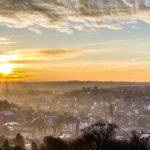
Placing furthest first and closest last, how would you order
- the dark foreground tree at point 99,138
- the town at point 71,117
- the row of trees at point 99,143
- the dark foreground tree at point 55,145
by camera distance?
the town at point 71,117
the dark foreground tree at point 55,145
the dark foreground tree at point 99,138
the row of trees at point 99,143

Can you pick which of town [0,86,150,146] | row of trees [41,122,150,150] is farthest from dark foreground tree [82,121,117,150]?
town [0,86,150,146]

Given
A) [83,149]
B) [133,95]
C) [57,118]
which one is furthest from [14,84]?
[83,149]

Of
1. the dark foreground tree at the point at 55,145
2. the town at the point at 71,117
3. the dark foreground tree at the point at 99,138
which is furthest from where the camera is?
the town at the point at 71,117

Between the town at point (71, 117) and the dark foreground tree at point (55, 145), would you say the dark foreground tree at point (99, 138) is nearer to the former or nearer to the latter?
the dark foreground tree at point (55, 145)

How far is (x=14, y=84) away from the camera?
595ft

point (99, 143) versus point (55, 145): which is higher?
point (99, 143)

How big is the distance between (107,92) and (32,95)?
43.6m

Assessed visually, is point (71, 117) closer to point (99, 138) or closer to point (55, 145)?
point (55, 145)

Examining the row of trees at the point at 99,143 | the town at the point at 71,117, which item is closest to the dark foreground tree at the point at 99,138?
the row of trees at the point at 99,143

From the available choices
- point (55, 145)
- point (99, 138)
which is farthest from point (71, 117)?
point (99, 138)

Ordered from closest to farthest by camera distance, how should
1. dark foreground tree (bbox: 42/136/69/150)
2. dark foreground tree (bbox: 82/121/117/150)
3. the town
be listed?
dark foreground tree (bbox: 82/121/117/150)
dark foreground tree (bbox: 42/136/69/150)
the town

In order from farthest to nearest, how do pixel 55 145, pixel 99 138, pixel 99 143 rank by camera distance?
pixel 55 145 → pixel 99 138 → pixel 99 143

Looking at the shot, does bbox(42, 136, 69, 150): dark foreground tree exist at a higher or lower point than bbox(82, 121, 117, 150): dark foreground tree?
lower

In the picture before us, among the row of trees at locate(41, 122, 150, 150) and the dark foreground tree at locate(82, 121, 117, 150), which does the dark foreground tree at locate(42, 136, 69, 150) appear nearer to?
the row of trees at locate(41, 122, 150, 150)
